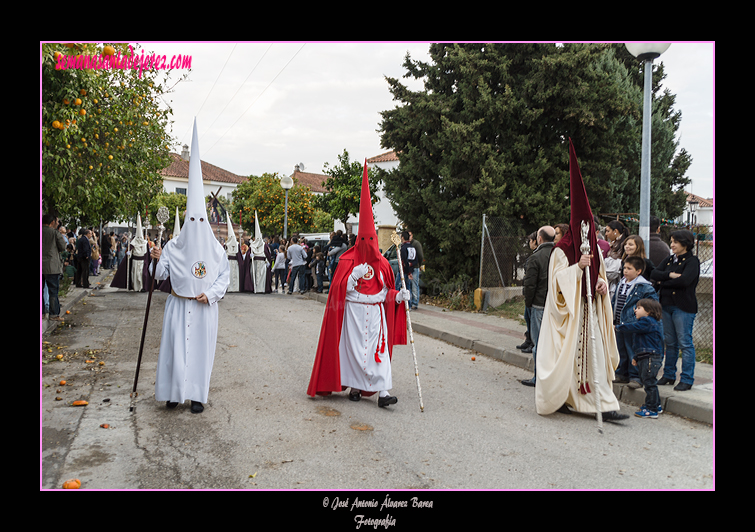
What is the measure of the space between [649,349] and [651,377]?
0.29 metres

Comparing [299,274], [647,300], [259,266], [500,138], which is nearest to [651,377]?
[647,300]

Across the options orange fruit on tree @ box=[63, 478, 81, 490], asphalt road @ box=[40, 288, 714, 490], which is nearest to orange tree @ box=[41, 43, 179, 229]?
asphalt road @ box=[40, 288, 714, 490]

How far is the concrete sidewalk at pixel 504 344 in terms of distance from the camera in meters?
5.96

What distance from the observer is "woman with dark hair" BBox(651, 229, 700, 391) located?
6.39 meters

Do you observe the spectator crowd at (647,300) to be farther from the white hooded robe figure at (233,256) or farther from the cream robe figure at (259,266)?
the cream robe figure at (259,266)

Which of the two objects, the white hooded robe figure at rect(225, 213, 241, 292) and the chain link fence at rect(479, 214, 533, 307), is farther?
the white hooded robe figure at rect(225, 213, 241, 292)

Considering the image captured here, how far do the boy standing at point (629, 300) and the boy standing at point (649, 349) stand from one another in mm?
276

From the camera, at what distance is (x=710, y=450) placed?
4871 millimetres

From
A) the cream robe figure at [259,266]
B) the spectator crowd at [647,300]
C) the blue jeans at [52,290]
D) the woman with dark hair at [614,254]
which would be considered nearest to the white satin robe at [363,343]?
the spectator crowd at [647,300]

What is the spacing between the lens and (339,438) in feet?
16.2

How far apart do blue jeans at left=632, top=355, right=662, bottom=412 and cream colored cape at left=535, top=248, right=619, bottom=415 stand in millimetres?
279

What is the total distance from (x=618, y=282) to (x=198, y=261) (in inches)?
204

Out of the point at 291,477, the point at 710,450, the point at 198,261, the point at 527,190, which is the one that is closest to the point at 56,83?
the point at 198,261

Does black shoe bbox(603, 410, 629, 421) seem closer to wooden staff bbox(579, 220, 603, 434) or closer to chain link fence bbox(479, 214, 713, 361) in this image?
wooden staff bbox(579, 220, 603, 434)
